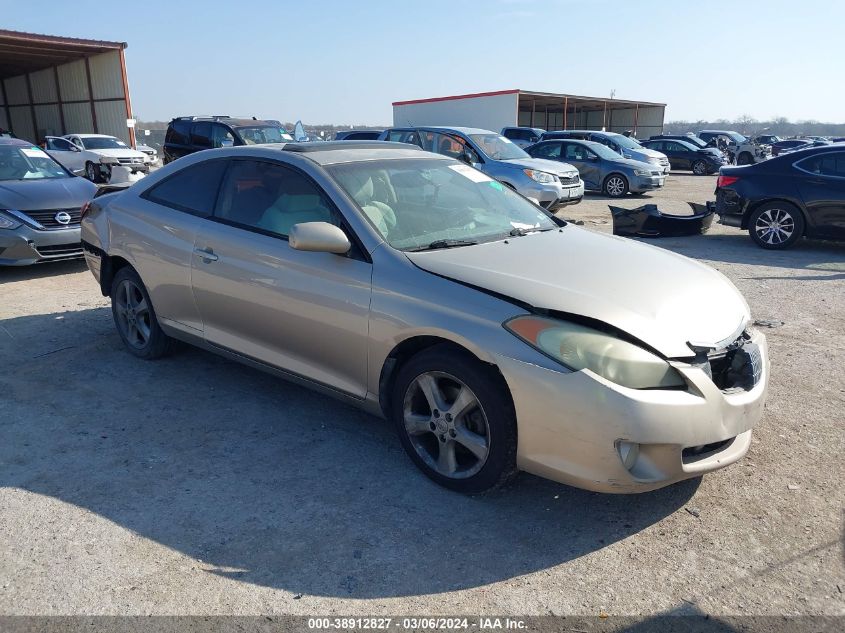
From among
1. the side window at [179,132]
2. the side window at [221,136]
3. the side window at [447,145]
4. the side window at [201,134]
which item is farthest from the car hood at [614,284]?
the side window at [179,132]

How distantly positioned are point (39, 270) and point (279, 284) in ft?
20.4

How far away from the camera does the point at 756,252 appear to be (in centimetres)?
975

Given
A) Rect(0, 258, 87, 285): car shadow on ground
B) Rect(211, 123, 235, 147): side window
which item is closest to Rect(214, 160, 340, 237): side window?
Rect(0, 258, 87, 285): car shadow on ground

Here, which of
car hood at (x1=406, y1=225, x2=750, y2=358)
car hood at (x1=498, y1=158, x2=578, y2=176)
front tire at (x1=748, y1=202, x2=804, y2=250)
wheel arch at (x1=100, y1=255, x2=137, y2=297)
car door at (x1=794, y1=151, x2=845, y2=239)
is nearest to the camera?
car hood at (x1=406, y1=225, x2=750, y2=358)

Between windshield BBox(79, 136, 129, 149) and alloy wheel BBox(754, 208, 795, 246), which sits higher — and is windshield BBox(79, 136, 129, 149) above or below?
above

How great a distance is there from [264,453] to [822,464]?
3.05m

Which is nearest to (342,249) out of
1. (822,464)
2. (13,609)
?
(13,609)

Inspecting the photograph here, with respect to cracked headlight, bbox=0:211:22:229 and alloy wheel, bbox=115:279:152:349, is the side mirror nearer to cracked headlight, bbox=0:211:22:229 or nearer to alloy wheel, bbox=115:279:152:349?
alloy wheel, bbox=115:279:152:349

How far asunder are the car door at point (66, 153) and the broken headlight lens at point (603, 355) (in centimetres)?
2212

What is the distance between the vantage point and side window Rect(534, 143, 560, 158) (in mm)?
18469

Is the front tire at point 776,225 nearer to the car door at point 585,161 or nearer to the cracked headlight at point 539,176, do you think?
the cracked headlight at point 539,176

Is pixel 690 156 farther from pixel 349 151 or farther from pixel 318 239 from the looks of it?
pixel 318 239

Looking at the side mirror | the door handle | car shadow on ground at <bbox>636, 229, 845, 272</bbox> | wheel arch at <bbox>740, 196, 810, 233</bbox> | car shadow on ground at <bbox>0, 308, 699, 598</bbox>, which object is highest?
the side mirror

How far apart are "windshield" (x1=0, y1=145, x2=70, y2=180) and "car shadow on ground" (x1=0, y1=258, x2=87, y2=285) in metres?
1.17
